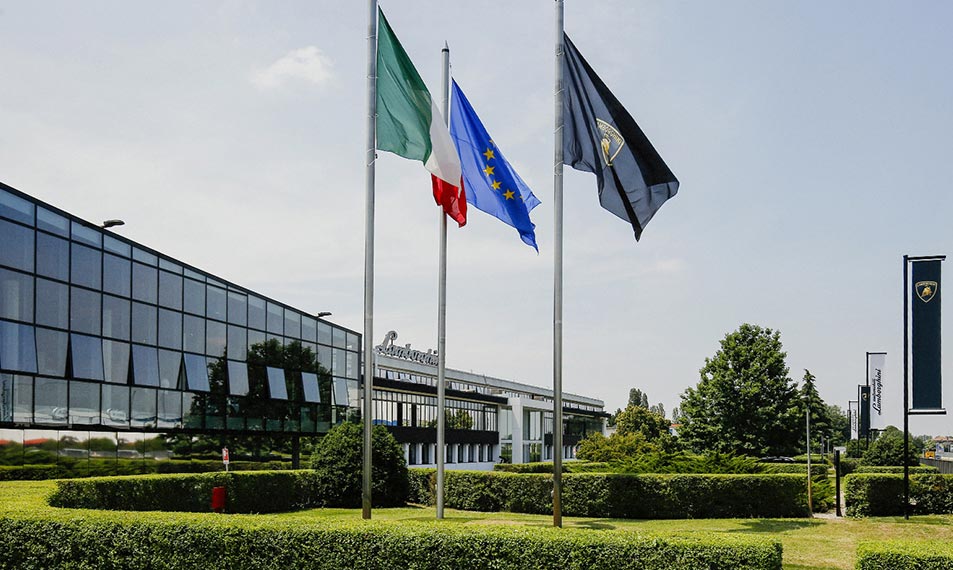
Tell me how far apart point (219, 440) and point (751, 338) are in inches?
1552

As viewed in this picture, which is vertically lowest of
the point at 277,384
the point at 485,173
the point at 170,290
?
the point at 277,384

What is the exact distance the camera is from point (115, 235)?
3191 cm

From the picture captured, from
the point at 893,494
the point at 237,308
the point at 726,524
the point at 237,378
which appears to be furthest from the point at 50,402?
the point at 893,494

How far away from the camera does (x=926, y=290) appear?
24.5 m

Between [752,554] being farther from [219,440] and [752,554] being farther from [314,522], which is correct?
[219,440]

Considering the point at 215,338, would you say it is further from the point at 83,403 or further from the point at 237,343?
the point at 83,403

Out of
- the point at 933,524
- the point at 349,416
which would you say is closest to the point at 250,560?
the point at 933,524

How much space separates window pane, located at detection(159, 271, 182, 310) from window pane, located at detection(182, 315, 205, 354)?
2.74 feet

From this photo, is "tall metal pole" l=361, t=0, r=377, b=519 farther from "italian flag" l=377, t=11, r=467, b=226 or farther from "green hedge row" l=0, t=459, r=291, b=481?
"green hedge row" l=0, t=459, r=291, b=481

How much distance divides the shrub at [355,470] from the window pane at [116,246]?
1017 centimetres

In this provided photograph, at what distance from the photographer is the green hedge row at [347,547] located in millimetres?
11688

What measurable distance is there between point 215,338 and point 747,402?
37694 mm

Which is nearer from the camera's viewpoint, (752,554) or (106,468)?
(752,554)

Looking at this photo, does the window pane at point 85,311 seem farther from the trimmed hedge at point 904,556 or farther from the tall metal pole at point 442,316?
the trimmed hedge at point 904,556
